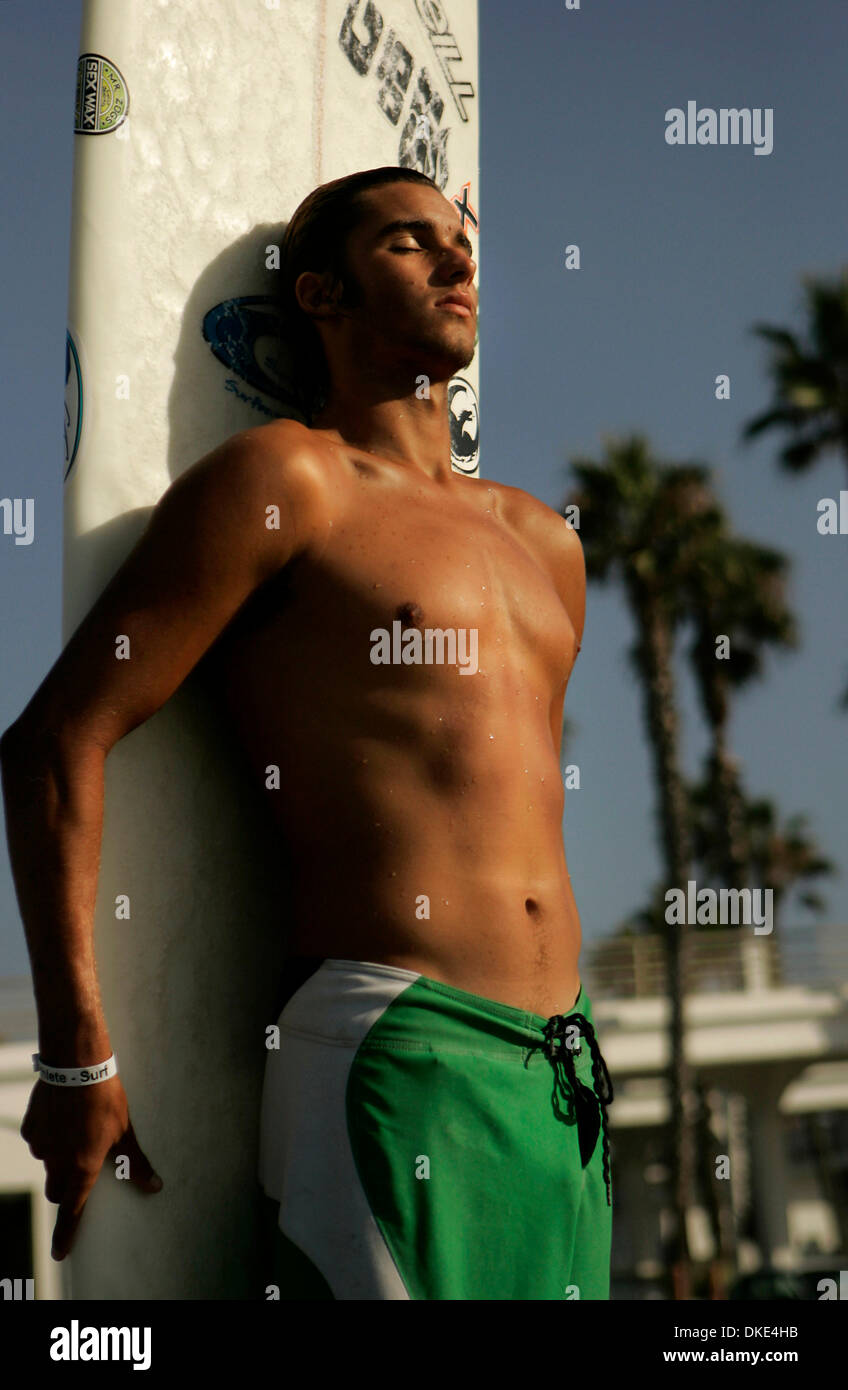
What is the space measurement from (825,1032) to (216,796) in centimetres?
1832

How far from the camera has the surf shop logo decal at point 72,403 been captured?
2389 millimetres

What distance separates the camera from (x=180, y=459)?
2480 mm

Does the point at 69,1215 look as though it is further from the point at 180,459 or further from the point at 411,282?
the point at 411,282

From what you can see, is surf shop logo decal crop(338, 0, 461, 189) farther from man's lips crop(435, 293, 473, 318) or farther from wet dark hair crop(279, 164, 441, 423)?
man's lips crop(435, 293, 473, 318)

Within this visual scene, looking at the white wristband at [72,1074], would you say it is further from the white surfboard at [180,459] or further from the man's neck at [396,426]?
the man's neck at [396,426]

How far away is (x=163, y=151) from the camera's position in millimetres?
2564

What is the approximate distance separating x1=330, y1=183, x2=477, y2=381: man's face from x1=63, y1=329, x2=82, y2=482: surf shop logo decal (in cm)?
53

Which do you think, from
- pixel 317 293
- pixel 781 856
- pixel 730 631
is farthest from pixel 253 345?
pixel 781 856

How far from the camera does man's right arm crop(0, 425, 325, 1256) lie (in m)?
1.99

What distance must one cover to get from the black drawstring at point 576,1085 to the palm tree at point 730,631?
15529 millimetres

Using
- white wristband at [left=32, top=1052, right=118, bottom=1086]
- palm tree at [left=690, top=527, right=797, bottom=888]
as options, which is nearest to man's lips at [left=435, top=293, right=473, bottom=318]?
white wristband at [left=32, top=1052, right=118, bottom=1086]

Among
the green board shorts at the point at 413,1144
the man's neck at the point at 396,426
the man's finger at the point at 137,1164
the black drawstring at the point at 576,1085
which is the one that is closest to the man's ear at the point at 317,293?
the man's neck at the point at 396,426
